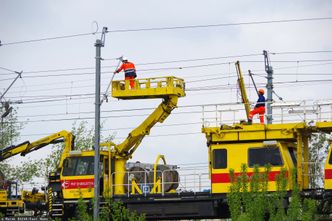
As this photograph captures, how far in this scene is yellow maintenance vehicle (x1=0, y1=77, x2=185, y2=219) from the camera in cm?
3962

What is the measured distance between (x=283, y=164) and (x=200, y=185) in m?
3.92

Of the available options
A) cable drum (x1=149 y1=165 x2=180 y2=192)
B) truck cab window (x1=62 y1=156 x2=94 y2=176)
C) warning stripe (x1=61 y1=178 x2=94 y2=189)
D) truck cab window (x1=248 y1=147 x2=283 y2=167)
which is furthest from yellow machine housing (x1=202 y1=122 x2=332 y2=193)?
warning stripe (x1=61 y1=178 x2=94 y2=189)

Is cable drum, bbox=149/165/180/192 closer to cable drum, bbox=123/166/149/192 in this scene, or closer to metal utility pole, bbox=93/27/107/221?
cable drum, bbox=123/166/149/192

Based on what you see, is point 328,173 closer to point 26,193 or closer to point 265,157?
point 265,157

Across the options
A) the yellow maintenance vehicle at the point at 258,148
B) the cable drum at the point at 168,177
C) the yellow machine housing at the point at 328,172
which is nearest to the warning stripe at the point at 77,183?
the cable drum at the point at 168,177

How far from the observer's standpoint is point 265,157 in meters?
36.5

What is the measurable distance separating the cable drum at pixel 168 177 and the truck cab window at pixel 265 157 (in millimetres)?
4026

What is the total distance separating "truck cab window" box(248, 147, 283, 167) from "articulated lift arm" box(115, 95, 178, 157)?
5713mm

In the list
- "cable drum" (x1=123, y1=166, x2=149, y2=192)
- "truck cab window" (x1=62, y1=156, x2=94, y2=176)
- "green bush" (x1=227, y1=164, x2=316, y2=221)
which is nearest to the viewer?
"green bush" (x1=227, y1=164, x2=316, y2=221)

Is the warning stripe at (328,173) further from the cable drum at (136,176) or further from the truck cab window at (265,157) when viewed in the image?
the cable drum at (136,176)

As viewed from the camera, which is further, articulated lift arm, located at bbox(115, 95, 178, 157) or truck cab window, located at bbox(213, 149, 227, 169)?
articulated lift arm, located at bbox(115, 95, 178, 157)

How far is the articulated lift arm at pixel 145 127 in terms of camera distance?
40.7m

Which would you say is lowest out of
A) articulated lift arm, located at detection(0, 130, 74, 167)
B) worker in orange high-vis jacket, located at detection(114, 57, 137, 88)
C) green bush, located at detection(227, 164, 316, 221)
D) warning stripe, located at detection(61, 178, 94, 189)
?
green bush, located at detection(227, 164, 316, 221)

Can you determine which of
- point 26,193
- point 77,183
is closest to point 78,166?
point 77,183
